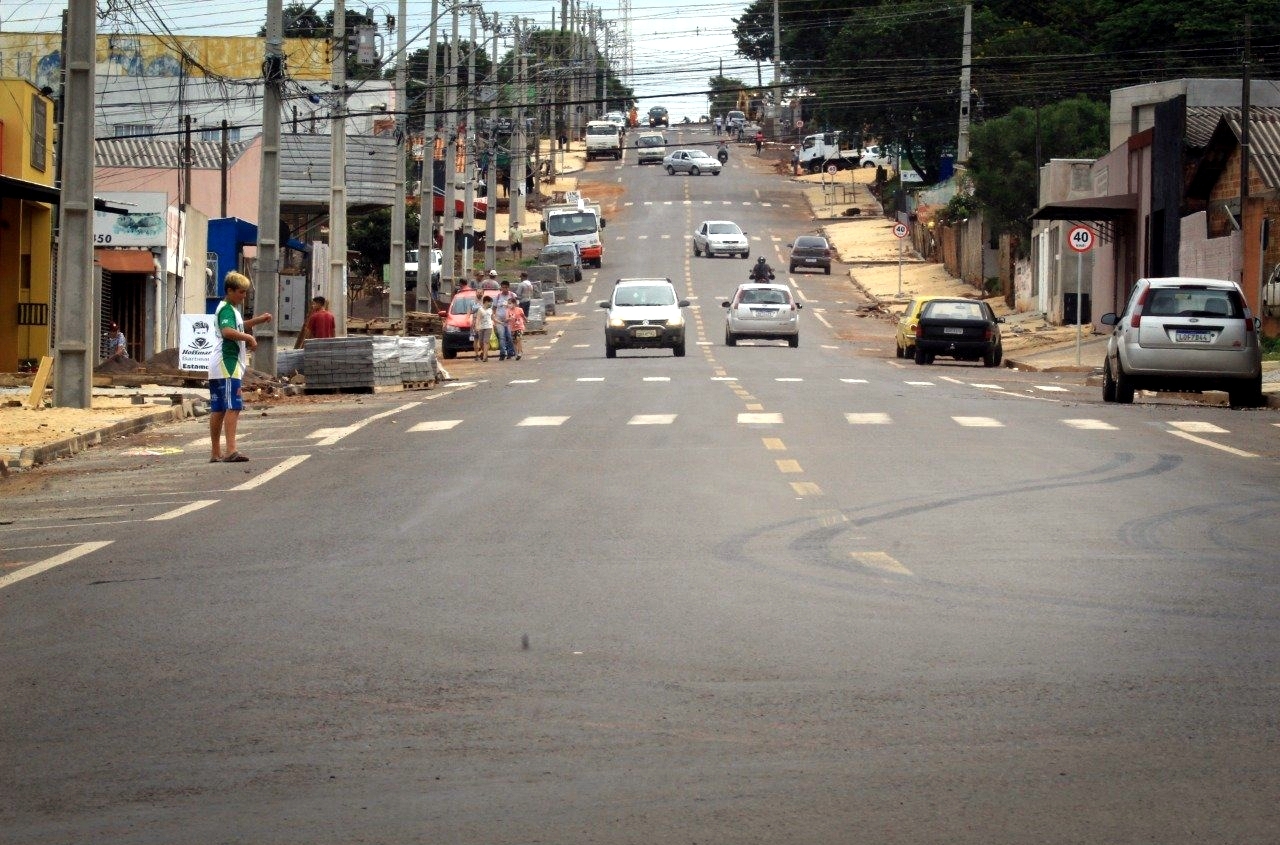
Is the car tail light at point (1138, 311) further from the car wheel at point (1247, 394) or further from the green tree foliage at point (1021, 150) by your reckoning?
the green tree foliage at point (1021, 150)

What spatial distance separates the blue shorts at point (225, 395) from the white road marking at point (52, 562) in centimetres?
598

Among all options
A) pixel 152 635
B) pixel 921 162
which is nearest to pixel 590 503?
pixel 152 635

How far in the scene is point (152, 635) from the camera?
8.91 m

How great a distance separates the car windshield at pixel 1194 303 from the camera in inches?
1064

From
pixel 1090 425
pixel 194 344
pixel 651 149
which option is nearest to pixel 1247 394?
pixel 1090 425

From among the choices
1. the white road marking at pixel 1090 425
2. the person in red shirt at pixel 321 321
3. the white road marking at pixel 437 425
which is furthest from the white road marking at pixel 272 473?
the person in red shirt at pixel 321 321

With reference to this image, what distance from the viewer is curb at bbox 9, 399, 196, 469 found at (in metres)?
19.3

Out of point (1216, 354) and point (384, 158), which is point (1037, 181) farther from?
point (1216, 354)

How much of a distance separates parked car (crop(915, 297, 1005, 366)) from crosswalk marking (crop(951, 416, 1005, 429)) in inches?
745

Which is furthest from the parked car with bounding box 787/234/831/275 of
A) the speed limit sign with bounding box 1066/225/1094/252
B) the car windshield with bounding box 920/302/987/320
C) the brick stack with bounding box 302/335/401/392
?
the brick stack with bounding box 302/335/401/392

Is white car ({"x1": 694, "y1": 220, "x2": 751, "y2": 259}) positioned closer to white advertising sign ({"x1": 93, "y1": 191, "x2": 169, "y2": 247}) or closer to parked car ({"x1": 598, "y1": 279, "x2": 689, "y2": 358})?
white advertising sign ({"x1": 93, "y1": 191, "x2": 169, "y2": 247})

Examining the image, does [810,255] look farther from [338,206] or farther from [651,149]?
[651,149]

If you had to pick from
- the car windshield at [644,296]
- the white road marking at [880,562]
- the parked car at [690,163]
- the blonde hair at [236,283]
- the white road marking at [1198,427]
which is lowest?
the white road marking at [880,562]

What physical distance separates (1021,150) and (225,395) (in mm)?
59366
